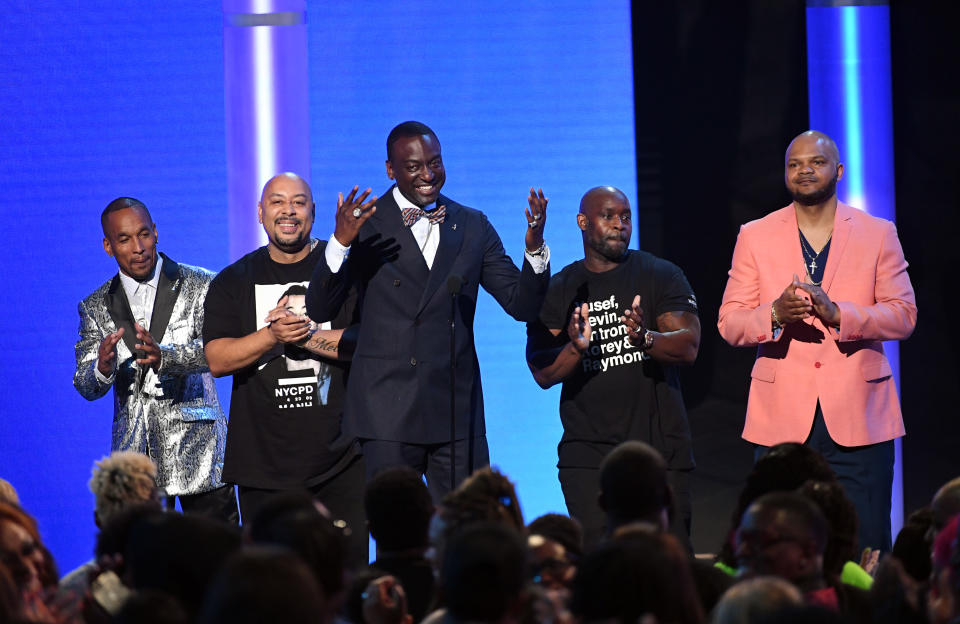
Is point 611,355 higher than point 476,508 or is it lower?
higher

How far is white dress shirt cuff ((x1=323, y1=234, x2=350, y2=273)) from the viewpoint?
4.42 meters

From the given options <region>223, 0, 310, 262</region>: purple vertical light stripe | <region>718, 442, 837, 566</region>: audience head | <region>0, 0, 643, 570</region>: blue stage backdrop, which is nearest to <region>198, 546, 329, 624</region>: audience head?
<region>718, 442, 837, 566</region>: audience head

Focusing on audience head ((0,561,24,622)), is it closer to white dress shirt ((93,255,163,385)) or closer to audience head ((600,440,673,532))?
audience head ((600,440,673,532))

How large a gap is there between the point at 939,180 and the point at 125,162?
4070 millimetres

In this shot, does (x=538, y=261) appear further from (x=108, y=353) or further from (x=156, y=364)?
(x=108, y=353)

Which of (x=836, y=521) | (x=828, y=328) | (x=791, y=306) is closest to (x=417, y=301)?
(x=791, y=306)

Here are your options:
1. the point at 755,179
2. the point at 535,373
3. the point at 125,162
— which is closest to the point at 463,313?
the point at 535,373

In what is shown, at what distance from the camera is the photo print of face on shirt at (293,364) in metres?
4.75

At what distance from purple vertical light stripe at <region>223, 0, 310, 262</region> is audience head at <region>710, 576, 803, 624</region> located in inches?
Result: 165

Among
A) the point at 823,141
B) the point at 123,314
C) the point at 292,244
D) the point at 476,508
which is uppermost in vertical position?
the point at 823,141

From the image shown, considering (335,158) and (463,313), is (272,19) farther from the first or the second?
(463,313)

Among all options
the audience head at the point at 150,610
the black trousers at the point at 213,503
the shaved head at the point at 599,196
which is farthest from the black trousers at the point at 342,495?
the audience head at the point at 150,610

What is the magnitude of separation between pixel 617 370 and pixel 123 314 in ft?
6.65

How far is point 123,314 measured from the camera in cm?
505
